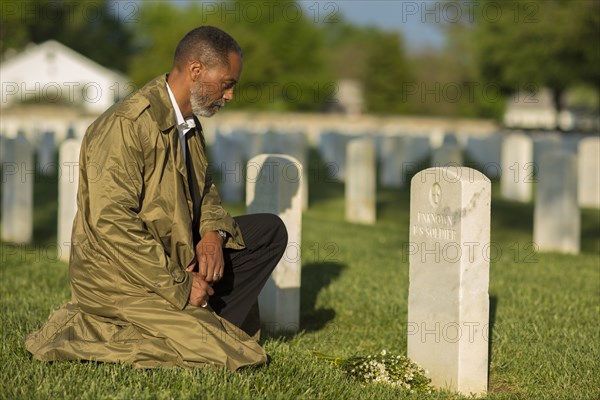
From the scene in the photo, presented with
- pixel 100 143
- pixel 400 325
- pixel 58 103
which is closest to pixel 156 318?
pixel 100 143

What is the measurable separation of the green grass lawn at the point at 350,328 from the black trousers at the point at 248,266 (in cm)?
35

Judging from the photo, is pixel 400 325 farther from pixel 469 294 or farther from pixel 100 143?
pixel 100 143

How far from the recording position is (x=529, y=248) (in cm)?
1062

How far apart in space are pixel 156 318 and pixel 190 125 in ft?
3.53

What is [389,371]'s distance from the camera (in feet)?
17.3

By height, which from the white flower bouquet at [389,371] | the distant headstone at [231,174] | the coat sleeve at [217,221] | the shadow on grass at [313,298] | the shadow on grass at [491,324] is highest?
the coat sleeve at [217,221]

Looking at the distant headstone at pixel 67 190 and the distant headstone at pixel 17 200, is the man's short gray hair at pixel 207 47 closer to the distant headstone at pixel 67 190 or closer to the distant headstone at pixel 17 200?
the distant headstone at pixel 67 190

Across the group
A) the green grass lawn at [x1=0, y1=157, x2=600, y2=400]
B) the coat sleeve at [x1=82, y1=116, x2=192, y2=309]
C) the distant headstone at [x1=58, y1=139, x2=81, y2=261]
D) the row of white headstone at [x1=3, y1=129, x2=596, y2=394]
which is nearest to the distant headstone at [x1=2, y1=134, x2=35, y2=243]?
the green grass lawn at [x1=0, y1=157, x2=600, y2=400]

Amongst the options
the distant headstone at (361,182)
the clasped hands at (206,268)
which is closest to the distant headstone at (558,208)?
the distant headstone at (361,182)

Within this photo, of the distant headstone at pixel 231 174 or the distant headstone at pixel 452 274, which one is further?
the distant headstone at pixel 231 174

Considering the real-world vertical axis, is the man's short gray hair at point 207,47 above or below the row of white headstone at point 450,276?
above

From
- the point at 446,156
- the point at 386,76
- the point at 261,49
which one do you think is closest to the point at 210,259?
the point at 446,156

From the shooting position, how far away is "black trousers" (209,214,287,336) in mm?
5345

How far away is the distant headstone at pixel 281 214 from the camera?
6398mm
